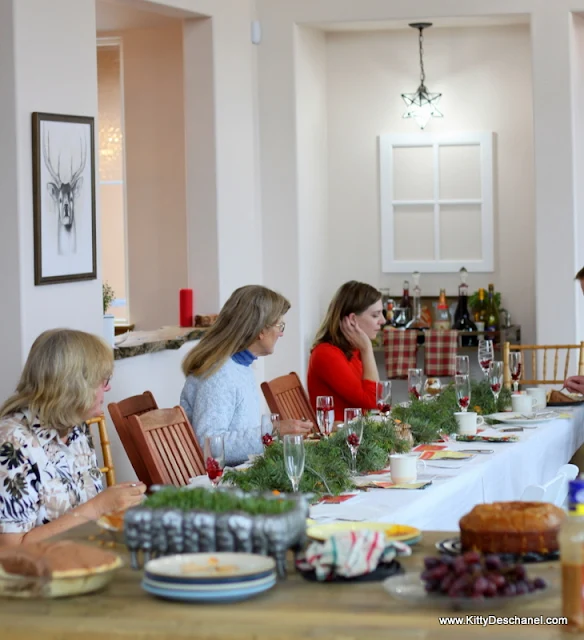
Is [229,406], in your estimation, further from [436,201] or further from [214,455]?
[436,201]

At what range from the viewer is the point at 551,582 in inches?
64.3

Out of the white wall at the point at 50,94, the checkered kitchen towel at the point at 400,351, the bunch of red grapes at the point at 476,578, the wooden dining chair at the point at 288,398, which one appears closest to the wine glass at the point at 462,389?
the wooden dining chair at the point at 288,398

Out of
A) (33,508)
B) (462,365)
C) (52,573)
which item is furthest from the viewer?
(462,365)

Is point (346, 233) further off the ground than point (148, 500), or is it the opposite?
point (346, 233)

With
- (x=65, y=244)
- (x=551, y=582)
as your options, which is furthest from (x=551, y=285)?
(x=551, y=582)

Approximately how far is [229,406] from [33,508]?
3.91 feet

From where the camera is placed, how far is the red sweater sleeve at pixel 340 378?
450 cm

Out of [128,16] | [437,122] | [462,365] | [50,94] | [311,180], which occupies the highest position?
[128,16]

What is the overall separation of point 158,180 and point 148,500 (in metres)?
4.52

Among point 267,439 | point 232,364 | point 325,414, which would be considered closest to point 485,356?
point 232,364

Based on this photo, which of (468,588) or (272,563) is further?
(272,563)

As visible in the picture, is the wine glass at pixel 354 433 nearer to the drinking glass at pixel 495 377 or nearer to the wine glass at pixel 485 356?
the drinking glass at pixel 495 377

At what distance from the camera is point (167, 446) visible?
11.1 feet

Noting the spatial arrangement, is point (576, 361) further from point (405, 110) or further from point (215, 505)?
point (215, 505)
